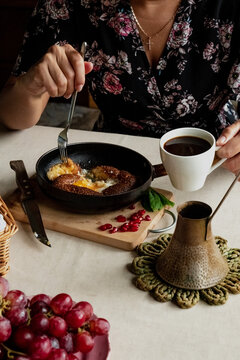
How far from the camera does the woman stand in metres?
1.77

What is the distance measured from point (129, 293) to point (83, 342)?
0.26m

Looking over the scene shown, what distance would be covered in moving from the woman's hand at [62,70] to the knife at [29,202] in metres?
0.24

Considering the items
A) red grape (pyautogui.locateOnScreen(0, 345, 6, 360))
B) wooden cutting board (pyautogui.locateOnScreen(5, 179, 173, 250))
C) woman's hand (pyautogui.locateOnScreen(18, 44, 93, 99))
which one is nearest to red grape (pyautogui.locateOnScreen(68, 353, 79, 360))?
red grape (pyautogui.locateOnScreen(0, 345, 6, 360))

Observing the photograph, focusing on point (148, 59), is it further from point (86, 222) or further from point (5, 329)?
point (5, 329)

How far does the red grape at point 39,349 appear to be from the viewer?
81 centimetres

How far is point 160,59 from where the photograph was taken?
6.02 feet

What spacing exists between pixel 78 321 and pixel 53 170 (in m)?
0.64

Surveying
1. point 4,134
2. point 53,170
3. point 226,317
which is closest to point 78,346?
point 226,317

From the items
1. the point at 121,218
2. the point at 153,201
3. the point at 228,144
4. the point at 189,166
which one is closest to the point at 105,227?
the point at 121,218

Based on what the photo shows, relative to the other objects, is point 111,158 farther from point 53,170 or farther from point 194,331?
point 194,331

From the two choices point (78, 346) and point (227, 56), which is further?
point (227, 56)

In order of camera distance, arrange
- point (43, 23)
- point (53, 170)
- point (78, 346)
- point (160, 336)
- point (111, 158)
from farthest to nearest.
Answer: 1. point (43, 23)
2. point (111, 158)
3. point (53, 170)
4. point (160, 336)
5. point (78, 346)

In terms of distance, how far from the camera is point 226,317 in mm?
1051

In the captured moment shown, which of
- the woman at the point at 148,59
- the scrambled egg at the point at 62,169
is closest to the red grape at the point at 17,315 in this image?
the scrambled egg at the point at 62,169
